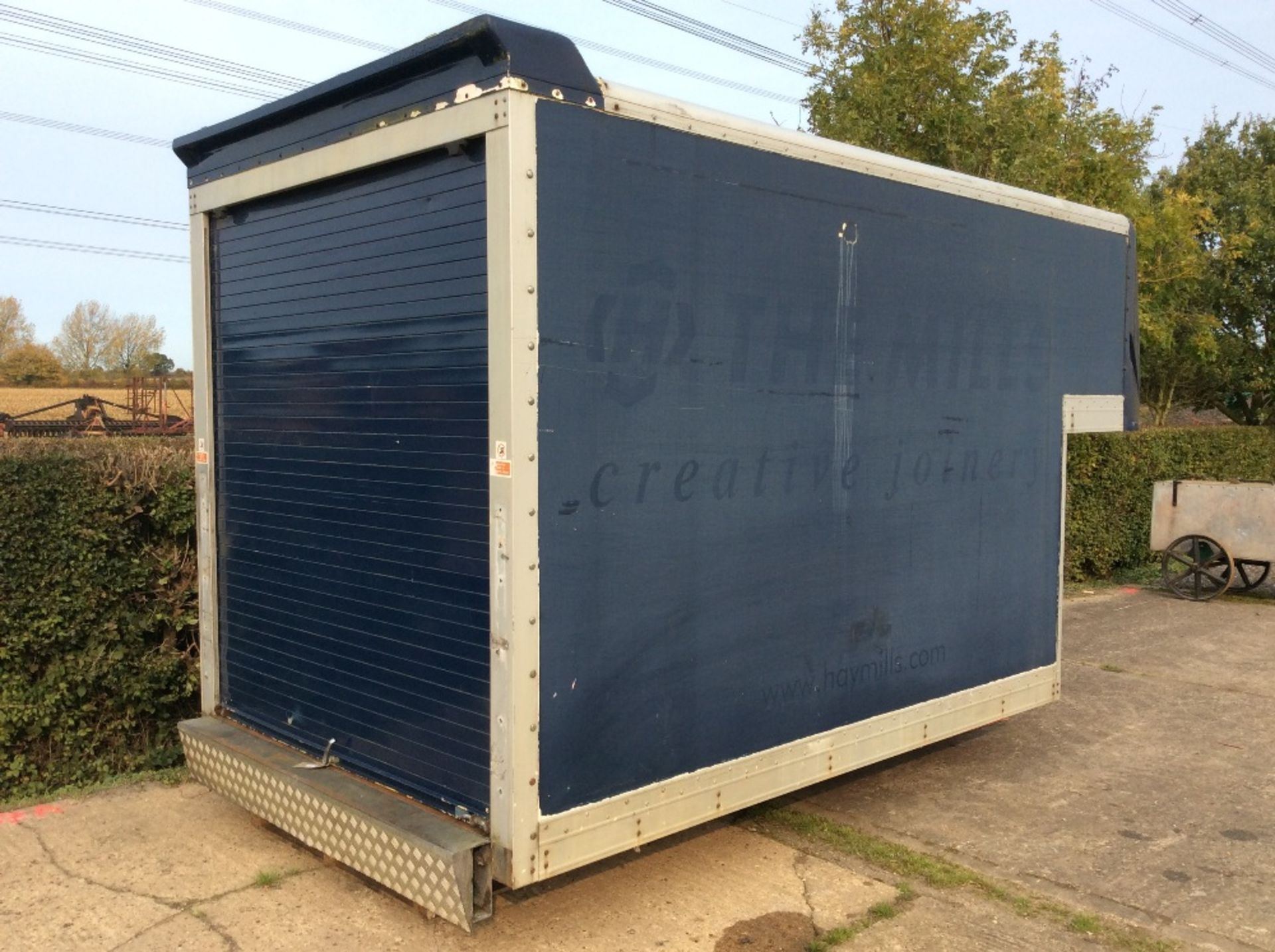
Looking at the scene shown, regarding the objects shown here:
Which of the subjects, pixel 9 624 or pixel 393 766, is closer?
pixel 393 766

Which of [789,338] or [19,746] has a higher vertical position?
[789,338]

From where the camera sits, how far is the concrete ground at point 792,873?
384 centimetres

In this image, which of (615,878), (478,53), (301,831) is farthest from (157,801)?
(478,53)

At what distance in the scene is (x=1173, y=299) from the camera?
16.1m

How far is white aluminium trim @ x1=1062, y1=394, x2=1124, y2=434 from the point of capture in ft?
18.8

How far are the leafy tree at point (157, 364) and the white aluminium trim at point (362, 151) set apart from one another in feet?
104

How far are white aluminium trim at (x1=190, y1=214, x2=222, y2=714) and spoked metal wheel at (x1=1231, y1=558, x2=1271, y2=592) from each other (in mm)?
10024

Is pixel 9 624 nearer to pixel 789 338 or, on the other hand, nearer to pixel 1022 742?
pixel 789 338

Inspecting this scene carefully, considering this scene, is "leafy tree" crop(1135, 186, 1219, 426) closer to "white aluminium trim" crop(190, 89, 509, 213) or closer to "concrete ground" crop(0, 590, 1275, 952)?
"concrete ground" crop(0, 590, 1275, 952)

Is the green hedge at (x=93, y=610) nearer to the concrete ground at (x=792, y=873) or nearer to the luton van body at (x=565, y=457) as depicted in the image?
the concrete ground at (x=792, y=873)

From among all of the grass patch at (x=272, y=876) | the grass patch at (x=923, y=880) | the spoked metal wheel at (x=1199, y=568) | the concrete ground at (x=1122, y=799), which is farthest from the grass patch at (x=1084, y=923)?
the spoked metal wheel at (x=1199, y=568)

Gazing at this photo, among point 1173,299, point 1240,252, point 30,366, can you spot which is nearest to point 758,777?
point 1173,299

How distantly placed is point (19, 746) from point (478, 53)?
3963 mm

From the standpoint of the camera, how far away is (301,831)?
4.03 m
